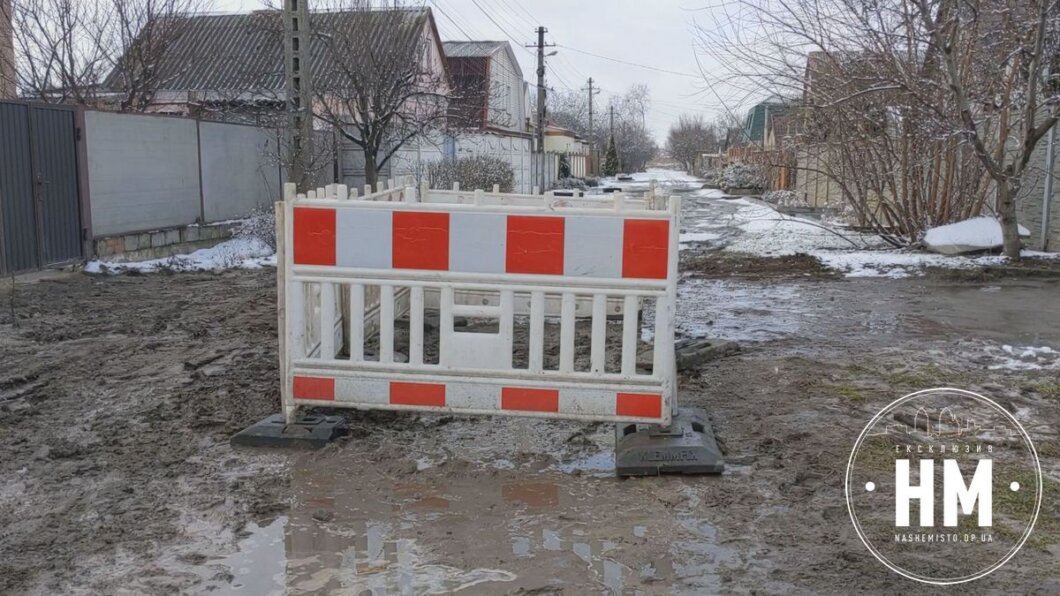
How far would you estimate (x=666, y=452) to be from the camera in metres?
4.40

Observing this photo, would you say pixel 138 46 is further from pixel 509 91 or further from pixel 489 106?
pixel 509 91

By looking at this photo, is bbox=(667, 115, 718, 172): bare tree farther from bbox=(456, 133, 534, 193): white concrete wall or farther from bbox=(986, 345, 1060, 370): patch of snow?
bbox=(986, 345, 1060, 370): patch of snow

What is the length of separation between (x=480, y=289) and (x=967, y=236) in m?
11.0

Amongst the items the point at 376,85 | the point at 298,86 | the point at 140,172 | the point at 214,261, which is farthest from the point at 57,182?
the point at 376,85

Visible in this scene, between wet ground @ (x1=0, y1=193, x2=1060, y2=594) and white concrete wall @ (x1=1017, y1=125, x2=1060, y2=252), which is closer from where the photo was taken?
wet ground @ (x1=0, y1=193, x2=1060, y2=594)

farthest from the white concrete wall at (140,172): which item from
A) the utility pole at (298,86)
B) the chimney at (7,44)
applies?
the chimney at (7,44)

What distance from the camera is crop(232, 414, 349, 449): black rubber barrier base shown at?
473 centimetres

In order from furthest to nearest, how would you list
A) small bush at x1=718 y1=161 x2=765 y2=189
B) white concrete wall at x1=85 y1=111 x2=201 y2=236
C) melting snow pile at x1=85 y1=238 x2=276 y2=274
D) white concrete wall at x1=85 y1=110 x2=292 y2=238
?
small bush at x1=718 y1=161 x2=765 y2=189
white concrete wall at x1=85 y1=110 x2=292 y2=238
white concrete wall at x1=85 y1=111 x2=201 y2=236
melting snow pile at x1=85 y1=238 x2=276 y2=274

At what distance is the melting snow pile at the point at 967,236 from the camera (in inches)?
514

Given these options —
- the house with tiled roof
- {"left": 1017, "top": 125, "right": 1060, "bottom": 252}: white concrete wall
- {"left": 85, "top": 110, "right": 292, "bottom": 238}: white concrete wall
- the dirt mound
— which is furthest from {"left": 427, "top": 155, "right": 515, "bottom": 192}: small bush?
{"left": 1017, "top": 125, "right": 1060, "bottom": 252}: white concrete wall

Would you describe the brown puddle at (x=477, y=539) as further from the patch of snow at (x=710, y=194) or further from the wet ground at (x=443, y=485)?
the patch of snow at (x=710, y=194)

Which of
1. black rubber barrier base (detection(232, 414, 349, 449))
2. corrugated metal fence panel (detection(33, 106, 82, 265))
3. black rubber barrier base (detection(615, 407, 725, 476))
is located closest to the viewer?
black rubber barrier base (detection(615, 407, 725, 476))

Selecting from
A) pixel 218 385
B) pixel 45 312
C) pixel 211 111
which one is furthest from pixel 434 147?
pixel 218 385

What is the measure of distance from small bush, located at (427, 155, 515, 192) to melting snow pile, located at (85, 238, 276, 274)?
7.11 meters
